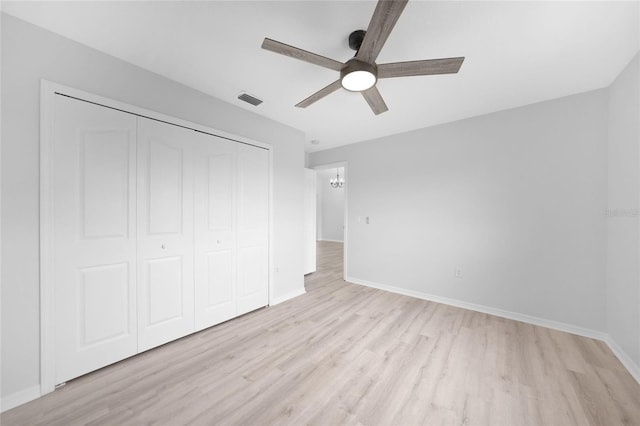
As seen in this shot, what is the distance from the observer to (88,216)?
1.80 metres

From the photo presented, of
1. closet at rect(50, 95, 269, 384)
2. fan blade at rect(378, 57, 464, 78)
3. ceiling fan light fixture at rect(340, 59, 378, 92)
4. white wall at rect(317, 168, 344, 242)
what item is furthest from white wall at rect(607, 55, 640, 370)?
white wall at rect(317, 168, 344, 242)

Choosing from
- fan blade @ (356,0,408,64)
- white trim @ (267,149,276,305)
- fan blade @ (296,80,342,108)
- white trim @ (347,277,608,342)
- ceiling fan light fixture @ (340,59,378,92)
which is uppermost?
fan blade @ (356,0,408,64)

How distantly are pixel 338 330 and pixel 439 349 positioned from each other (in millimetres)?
1007

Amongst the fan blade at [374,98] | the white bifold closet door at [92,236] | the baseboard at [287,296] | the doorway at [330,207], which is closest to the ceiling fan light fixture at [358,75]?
the fan blade at [374,98]

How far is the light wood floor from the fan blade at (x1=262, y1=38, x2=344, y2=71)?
7.55ft

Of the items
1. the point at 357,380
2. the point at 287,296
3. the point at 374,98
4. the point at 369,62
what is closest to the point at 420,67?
the point at 369,62

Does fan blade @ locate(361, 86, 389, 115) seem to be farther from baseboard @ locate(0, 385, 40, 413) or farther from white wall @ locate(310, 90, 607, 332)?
baseboard @ locate(0, 385, 40, 413)

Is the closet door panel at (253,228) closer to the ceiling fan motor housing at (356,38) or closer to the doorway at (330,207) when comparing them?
the ceiling fan motor housing at (356,38)

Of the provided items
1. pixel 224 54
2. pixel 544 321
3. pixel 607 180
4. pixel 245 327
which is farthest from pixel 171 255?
pixel 607 180

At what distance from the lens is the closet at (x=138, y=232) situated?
1720 mm

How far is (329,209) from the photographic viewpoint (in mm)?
9797

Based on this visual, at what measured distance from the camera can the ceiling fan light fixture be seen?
1.52 meters

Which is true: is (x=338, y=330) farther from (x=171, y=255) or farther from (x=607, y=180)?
(x=607, y=180)

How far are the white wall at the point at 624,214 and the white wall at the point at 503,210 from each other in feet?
0.42
